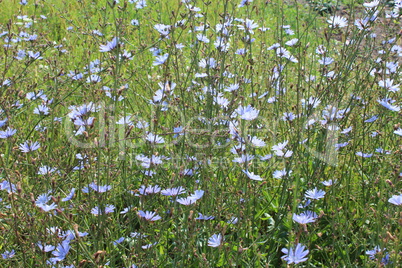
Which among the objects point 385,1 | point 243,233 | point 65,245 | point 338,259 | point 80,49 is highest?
point 385,1

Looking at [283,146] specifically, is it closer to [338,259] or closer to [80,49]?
[338,259]

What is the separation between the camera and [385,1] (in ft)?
7.11

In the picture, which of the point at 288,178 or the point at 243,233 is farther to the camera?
the point at 288,178

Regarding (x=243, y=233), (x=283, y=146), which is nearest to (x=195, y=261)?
(x=243, y=233)

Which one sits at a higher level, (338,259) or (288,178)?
(288,178)

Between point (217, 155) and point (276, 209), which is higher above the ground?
point (217, 155)

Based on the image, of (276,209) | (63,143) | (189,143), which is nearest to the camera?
(189,143)

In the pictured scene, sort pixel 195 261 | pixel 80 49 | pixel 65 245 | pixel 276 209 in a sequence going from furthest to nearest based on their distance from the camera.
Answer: pixel 80 49
pixel 276 209
pixel 195 261
pixel 65 245

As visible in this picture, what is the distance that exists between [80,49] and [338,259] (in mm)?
3536

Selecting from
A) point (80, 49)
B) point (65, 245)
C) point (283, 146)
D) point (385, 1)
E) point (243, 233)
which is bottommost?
point (243, 233)

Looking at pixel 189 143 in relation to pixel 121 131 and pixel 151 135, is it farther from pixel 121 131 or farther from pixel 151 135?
pixel 121 131

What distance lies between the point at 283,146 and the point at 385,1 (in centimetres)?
87

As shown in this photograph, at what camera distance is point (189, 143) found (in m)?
2.10

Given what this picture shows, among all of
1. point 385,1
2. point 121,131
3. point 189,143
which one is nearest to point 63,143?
point 121,131
